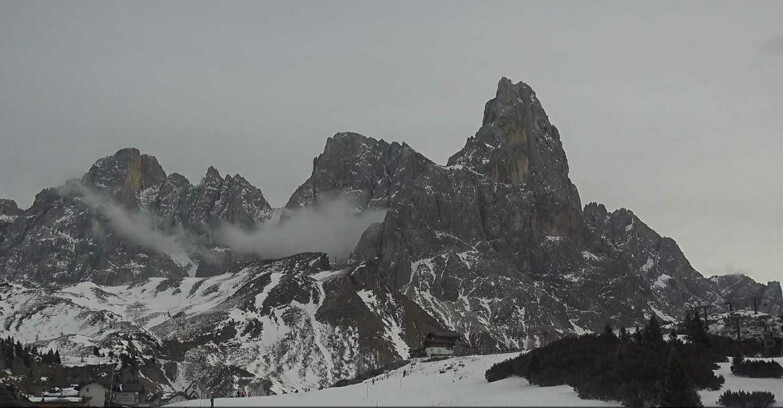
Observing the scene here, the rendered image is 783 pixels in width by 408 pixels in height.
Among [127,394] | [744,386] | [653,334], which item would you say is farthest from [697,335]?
[127,394]

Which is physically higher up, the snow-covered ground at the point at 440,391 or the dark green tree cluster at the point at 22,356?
the dark green tree cluster at the point at 22,356

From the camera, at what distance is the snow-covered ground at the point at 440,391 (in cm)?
6311

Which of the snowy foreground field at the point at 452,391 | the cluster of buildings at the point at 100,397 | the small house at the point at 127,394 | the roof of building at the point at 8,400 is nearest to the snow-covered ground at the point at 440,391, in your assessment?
the snowy foreground field at the point at 452,391

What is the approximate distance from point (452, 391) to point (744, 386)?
2629cm

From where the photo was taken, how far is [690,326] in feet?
367

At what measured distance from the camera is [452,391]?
278ft

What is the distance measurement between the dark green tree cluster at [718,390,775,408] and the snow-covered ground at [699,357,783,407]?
2.02 feet

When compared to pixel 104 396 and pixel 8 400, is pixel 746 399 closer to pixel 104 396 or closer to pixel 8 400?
pixel 8 400

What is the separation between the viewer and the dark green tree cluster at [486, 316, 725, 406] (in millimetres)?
61594

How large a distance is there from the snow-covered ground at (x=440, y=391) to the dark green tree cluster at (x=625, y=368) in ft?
5.42

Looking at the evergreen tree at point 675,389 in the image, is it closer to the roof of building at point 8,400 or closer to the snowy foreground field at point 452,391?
the snowy foreground field at point 452,391

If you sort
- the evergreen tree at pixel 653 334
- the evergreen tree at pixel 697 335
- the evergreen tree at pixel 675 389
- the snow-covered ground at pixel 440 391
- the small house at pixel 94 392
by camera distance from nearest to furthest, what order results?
the evergreen tree at pixel 675 389 < the snow-covered ground at pixel 440 391 < the evergreen tree at pixel 653 334 < the evergreen tree at pixel 697 335 < the small house at pixel 94 392

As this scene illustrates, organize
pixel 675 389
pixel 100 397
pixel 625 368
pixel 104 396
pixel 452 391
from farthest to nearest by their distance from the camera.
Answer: pixel 104 396 → pixel 100 397 → pixel 452 391 → pixel 625 368 → pixel 675 389

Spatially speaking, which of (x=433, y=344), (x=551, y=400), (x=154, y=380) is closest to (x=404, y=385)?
(x=551, y=400)
